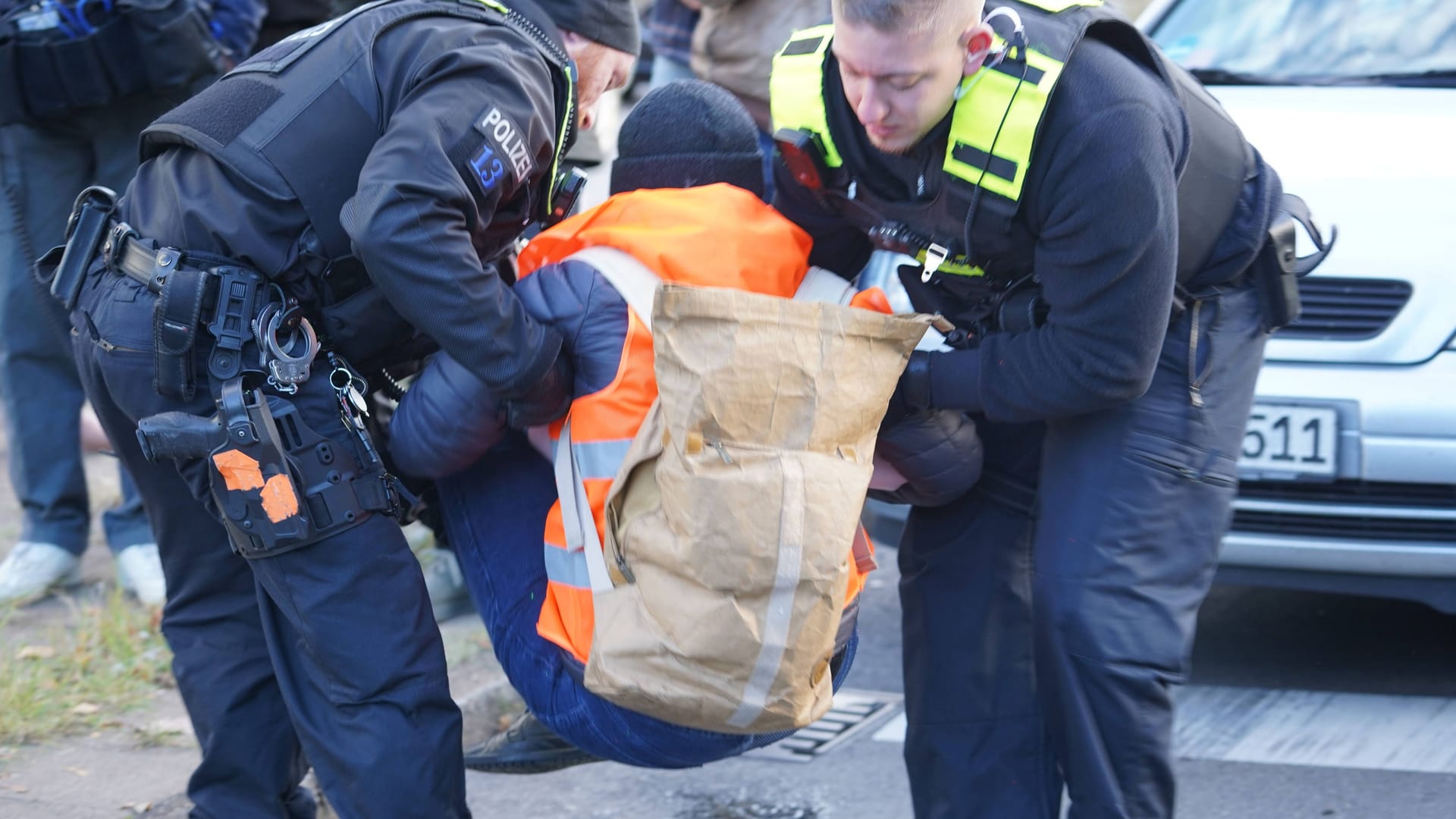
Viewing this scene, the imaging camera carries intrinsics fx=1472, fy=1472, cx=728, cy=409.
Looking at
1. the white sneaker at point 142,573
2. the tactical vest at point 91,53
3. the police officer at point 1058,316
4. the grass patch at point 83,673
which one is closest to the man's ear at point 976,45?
the police officer at point 1058,316

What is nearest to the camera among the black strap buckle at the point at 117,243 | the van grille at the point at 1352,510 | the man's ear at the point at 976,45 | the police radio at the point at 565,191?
the man's ear at the point at 976,45

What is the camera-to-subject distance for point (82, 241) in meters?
2.46

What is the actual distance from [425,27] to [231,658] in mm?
1150

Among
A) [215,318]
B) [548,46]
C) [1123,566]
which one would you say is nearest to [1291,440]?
[1123,566]

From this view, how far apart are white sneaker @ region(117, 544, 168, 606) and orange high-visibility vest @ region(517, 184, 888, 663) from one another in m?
2.00

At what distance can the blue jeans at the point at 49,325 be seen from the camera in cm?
382

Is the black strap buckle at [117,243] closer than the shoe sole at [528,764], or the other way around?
the black strap buckle at [117,243]

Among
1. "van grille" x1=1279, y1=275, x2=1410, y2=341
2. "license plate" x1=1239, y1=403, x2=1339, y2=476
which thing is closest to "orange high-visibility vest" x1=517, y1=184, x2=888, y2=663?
"license plate" x1=1239, y1=403, x2=1339, y2=476

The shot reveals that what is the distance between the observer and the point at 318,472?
233 cm

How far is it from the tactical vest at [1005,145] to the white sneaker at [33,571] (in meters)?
2.60

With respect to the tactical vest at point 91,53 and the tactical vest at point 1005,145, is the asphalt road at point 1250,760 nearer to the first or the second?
the tactical vest at point 1005,145

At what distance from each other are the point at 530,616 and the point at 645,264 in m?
0.64

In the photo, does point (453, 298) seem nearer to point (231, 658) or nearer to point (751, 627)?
point (751, 627)

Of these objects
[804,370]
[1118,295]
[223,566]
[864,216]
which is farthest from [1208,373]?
[223,566]
